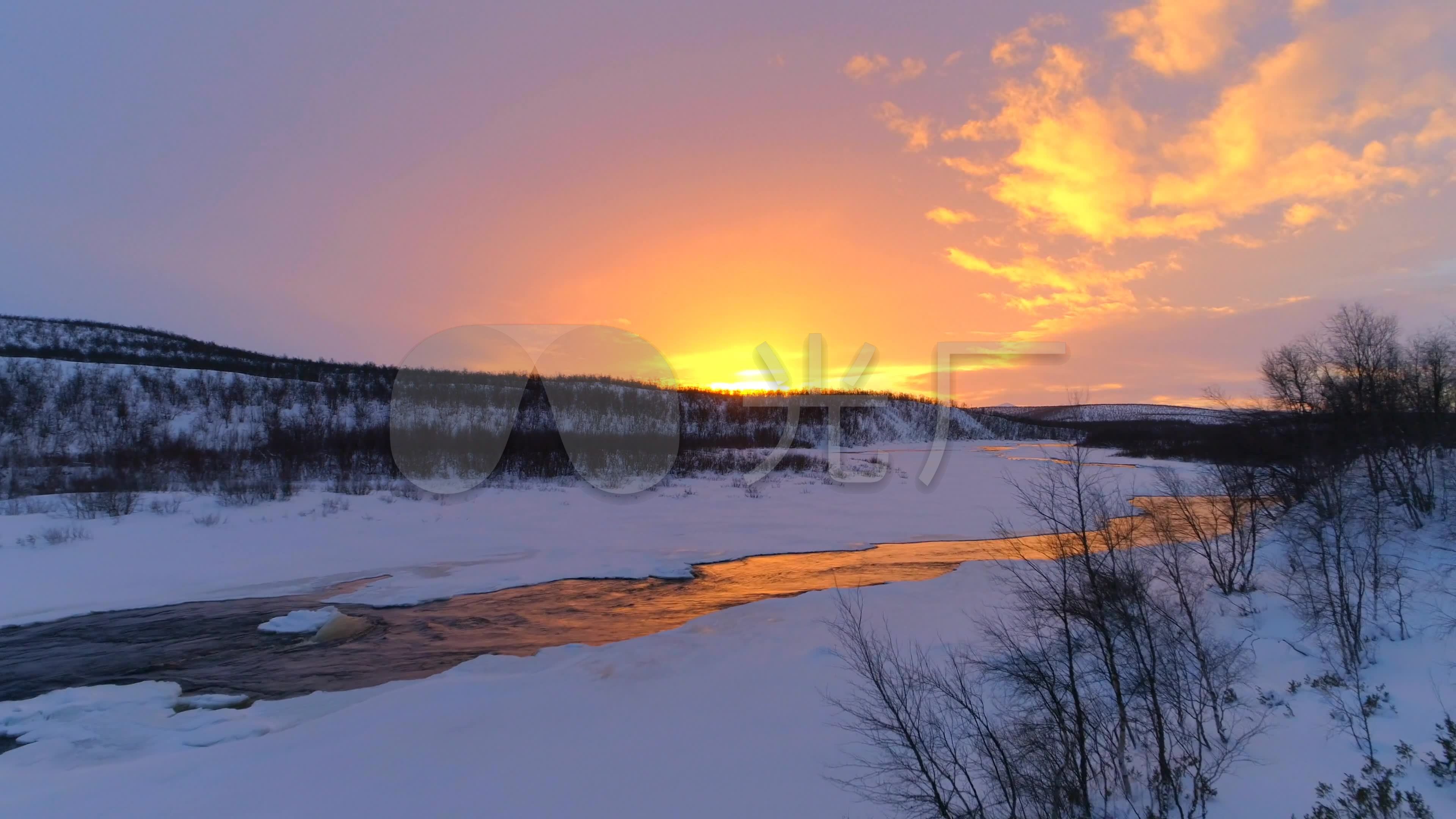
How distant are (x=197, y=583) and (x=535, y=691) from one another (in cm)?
1166

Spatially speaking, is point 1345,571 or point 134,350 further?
point 134,350

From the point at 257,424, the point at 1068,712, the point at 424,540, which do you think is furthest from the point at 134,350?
the point at 1068,712

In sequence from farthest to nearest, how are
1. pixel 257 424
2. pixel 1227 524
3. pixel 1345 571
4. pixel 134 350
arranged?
1. pixel 134 350
2. pixel 257 424
3. pixel 1227 524
4. pixel 1345 571

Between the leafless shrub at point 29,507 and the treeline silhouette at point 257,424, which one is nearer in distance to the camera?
the leafless shrub at point 29,507

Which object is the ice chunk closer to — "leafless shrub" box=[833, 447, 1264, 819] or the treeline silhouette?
"leafless shrub" box=[833, 447, 1264, 819]

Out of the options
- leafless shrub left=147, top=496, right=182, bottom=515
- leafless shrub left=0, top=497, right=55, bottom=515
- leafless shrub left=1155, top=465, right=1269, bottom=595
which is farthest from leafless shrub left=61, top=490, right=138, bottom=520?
leafless shrub left=1155, top=465, right=1269, bottom=595

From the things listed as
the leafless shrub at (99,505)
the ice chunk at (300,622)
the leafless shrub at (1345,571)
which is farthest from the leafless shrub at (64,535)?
the leafless shrub at (1345,571)

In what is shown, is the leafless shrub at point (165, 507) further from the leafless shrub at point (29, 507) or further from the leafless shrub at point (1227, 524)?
the leafless shrub at point (1227, 524)

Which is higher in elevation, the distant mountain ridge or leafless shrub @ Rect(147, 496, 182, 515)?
the distant mountain ridge

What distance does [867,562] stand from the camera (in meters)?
18.3

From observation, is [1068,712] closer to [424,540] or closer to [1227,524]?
[1227,524]

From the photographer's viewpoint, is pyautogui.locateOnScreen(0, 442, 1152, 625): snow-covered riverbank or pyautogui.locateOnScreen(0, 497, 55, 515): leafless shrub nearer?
pyautogui.locateOnScreen(0, 442, 1152, 625): snow-covered riverbank

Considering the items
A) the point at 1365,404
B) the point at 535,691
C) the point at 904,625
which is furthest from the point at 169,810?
the point at 1365,404

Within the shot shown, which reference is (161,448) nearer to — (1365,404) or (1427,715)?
(1427,715)
